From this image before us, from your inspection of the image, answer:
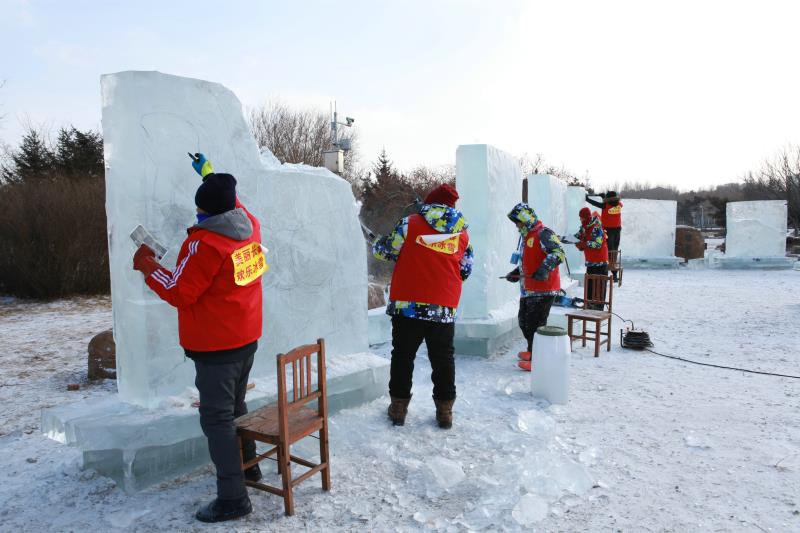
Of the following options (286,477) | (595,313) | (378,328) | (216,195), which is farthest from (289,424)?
(595,313)

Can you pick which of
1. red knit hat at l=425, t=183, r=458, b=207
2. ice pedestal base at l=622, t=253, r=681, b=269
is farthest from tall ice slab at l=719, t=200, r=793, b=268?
red knit hat at l=425, t=183, r=458, b=207

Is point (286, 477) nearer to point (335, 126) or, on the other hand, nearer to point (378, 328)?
point (378, 328)

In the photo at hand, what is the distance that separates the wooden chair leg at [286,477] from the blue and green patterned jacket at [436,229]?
1234 millimetres

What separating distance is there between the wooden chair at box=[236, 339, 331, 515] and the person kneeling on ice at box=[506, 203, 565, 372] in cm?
278

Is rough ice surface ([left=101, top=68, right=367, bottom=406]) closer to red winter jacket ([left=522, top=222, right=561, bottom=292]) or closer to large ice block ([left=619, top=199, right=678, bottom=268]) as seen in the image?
red winter jacket ([left=522, top=222, right=561, bottom=292])

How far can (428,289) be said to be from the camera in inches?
134

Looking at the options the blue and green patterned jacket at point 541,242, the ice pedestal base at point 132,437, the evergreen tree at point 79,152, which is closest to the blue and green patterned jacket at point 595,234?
the blue and green patterned jacket at point 541,242

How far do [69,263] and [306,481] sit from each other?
9077 millimetres

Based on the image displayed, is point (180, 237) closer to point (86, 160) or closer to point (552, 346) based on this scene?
point (552, 346)

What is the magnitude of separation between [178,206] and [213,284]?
3.04ft

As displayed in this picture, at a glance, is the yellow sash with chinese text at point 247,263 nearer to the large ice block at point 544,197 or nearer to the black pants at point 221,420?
the black pants at point 221,420

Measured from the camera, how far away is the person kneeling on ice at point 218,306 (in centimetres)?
233

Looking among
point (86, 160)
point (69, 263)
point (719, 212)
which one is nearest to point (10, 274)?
point (69, 263)

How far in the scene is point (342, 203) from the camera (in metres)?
4.13
